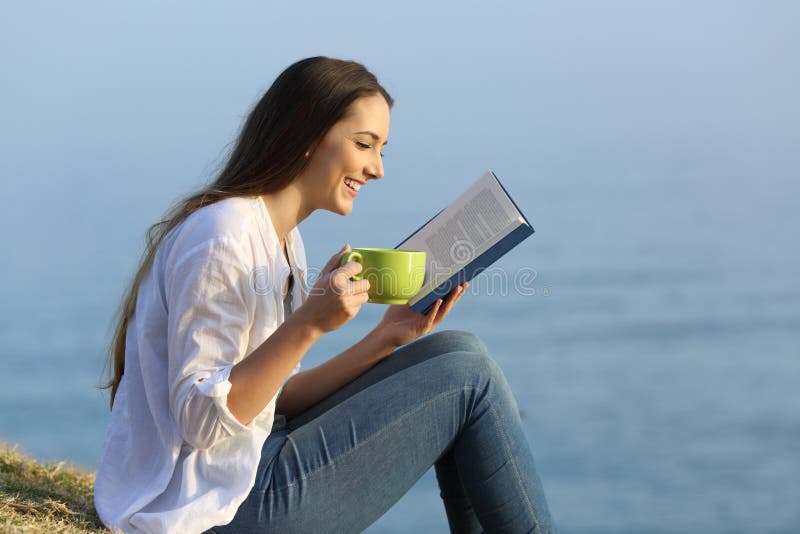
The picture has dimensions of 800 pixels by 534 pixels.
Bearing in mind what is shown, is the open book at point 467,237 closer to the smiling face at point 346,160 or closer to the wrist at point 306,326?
the smiling face at point 346,160

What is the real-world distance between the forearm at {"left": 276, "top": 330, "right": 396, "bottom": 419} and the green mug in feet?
0.80

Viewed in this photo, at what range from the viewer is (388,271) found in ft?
8.83

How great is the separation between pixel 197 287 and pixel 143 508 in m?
0.62

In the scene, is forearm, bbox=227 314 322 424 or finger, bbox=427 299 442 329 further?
finger, bbox=427 299 442 329

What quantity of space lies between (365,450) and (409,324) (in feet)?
1.67

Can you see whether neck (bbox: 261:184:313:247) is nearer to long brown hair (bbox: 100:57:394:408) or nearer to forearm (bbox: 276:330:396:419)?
long brown hair (bbox: 100:57:394:408)

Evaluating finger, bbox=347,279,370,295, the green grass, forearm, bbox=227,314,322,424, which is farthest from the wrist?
the green grass

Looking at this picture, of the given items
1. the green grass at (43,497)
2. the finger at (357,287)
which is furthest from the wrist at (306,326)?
the green grass at (43,497)

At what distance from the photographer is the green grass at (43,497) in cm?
273

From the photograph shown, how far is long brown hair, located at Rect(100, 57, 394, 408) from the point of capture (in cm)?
268

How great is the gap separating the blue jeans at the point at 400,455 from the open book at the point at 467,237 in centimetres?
22

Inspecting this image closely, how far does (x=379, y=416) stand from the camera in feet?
8.50

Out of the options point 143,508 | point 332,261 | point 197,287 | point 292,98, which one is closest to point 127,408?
point 143,508

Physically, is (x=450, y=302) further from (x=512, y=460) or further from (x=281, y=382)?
(x=281, y=382)
